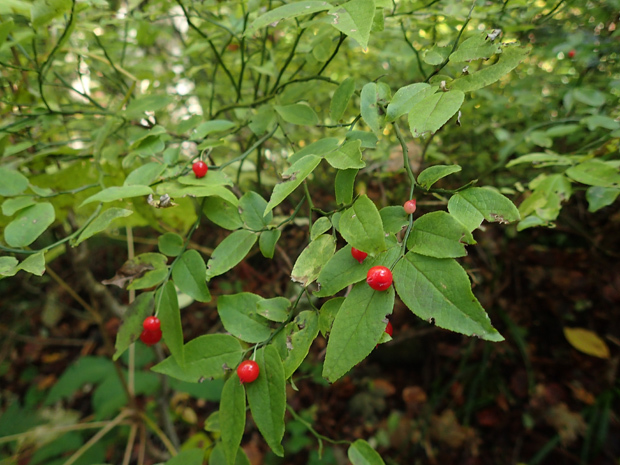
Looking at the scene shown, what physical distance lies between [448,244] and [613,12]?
1188mm

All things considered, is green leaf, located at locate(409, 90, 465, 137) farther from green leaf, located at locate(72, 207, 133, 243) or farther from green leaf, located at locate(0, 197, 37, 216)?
green leaf, located at locate(0, 197, 37, 216)

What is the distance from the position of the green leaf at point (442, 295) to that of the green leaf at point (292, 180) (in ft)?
0.62

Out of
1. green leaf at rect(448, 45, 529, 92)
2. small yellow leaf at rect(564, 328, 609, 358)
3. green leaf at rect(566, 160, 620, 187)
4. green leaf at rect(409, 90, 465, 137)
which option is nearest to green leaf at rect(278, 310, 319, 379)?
green leaf at rect(409, 90, 465, 137)

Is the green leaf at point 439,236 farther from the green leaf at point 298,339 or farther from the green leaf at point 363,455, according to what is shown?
the green leaf at point 363,455

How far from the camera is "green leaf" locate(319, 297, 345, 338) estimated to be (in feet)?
1.86

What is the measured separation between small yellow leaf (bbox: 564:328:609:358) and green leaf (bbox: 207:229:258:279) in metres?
2.08

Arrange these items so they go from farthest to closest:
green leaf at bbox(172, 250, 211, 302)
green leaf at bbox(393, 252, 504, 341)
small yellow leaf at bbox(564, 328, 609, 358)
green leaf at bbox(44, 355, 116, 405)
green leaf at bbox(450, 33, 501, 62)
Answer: green leaf at bbox(44, 355, 116, 405), small yellow leaf at bbox(564, 328, 609, 358), green leaf at bbox(172, 250, 211, 302), green leaf at bbox(450, 33, 501, 62), green leaf at bbox(393, 252, 504, 341)

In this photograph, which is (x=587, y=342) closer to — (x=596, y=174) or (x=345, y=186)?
(x=596, y=174)

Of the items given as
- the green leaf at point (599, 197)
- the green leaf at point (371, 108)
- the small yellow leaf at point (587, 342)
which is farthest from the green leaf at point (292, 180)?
the small yellow leaf at point (587, 342)

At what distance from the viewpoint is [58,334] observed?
314 cm

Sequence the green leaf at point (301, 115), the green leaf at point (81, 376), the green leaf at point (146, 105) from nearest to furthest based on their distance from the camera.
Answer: the green leaf at point (301, 115)
the green leaf at point (146, 105)
the green leaf at point (81, 376)

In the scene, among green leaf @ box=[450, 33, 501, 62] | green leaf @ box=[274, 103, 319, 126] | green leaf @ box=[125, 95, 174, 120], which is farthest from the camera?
green leaf @ box=[125, 95, 174, 120]

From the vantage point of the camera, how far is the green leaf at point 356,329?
0.49 m

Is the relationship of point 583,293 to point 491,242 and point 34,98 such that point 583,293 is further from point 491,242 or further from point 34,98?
point 34,98
